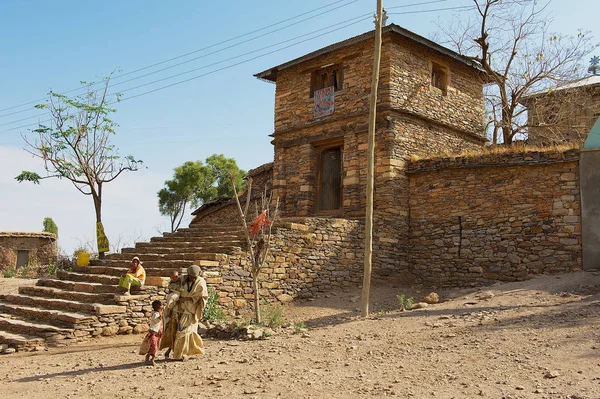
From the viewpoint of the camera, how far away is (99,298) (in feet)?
34.1

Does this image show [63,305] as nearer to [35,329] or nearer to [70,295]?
[70,295]

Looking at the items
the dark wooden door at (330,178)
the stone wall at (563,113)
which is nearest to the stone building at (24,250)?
the dark wooden door at (330,178)

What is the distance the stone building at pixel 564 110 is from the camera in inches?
752

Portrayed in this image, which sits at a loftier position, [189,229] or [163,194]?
[163,194]

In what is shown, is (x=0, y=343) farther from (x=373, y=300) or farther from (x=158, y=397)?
(x=373, y=300)

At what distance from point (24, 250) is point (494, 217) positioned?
68.6 feet

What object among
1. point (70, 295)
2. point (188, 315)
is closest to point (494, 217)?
point (188, 315)

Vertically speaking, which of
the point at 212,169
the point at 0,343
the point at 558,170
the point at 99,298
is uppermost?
the point at 212,169

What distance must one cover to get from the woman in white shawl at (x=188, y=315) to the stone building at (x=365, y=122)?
6.94 metres

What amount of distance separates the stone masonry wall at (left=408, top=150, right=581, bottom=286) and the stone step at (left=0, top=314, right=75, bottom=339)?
870cm

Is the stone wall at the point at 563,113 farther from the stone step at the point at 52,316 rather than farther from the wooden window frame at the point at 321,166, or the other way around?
the stone step at the point at 52,316

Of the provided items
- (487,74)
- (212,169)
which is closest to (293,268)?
(487,74)

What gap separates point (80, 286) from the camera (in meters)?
11.1

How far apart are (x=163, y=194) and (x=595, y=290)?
96.6 ft
